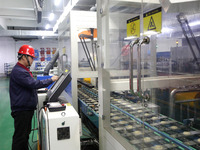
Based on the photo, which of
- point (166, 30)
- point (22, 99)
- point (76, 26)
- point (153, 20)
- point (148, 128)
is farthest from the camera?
point (76, 26)

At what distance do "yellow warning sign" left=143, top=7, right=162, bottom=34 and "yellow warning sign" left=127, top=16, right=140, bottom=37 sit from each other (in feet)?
0.59

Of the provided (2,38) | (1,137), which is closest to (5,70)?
(2,38)

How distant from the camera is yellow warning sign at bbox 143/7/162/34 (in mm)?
1403

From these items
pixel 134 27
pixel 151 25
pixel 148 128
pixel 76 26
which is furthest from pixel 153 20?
pixel 76 26

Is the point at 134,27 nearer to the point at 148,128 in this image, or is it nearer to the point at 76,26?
the point at 148,128

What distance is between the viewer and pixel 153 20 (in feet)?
4.72

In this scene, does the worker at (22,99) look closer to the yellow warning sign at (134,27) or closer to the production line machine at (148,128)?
the production line machine at (148,128)

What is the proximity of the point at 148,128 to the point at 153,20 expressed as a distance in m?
1.20

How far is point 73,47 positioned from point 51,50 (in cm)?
1330

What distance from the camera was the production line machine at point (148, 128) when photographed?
1812 mm

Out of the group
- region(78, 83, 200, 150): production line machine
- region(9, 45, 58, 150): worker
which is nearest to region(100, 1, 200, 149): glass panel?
region(78, 83, 200, 150): production line machine

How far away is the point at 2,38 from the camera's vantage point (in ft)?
48.3

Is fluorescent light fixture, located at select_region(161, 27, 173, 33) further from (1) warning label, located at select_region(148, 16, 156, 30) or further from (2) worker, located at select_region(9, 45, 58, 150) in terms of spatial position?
(2) worker, located at select_region(9, 45, 58, 150)

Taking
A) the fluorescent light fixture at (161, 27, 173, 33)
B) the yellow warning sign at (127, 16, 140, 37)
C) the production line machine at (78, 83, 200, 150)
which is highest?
the yellow warning sign at (127, 16, 140, 37)
